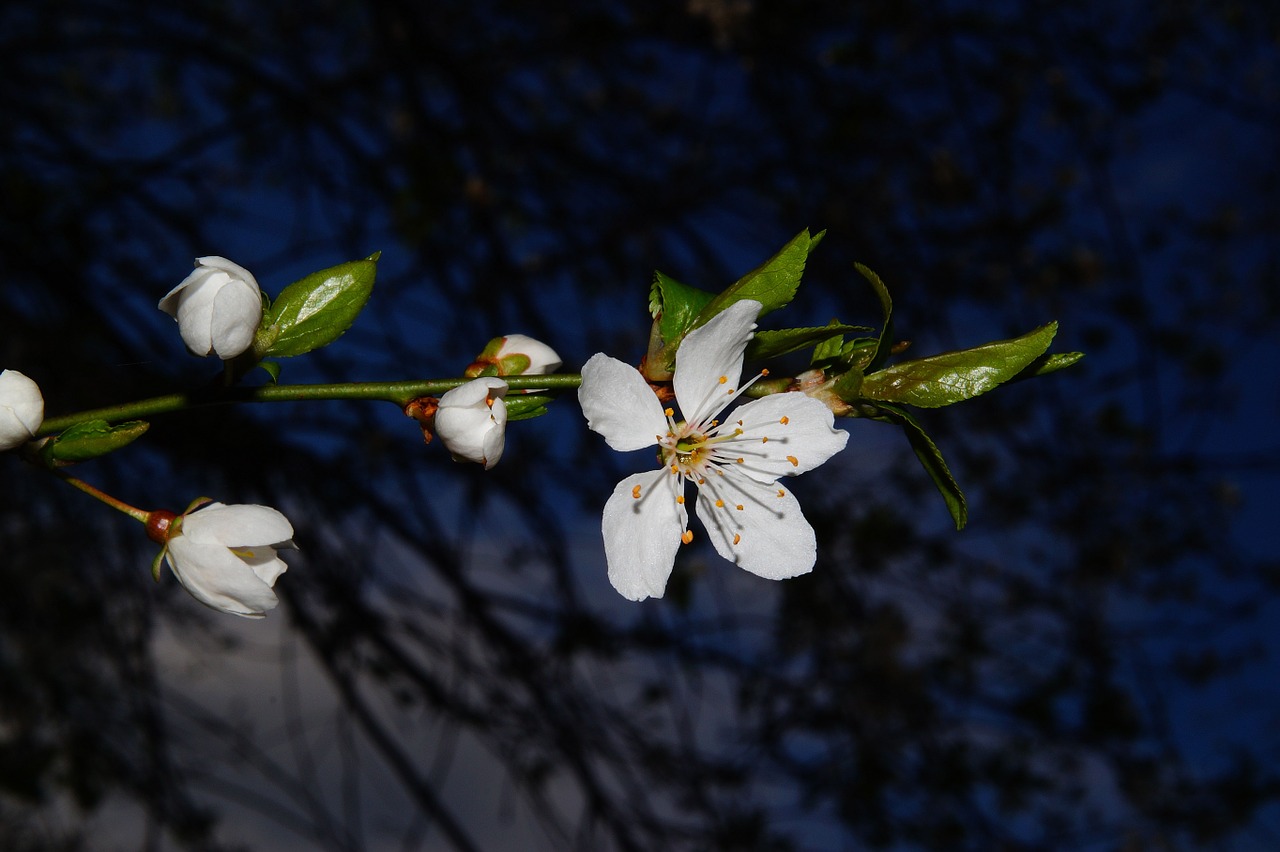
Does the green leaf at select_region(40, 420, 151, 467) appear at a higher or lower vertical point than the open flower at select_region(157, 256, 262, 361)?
lower

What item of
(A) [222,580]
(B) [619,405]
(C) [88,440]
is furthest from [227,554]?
(B) [619,405]

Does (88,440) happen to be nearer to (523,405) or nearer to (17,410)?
(17,410)

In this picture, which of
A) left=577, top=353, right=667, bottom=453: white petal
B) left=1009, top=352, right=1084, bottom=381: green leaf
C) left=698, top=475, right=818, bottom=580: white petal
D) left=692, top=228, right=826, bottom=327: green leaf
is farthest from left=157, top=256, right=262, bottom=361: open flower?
left=1009, top=352, right=1084, bottom=381: green leaf

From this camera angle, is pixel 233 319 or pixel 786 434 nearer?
pixel 233 319

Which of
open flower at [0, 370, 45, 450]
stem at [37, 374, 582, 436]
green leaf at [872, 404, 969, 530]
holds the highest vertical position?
green leaf at [872, 404, 969, 530]

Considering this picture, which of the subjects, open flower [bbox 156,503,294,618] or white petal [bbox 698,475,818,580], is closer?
open flower [bbox 156,503,294,618]

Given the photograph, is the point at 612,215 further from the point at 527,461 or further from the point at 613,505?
the point at 613,505

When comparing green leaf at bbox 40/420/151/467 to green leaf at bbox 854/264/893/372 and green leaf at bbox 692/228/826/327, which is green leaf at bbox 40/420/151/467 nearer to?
green leaf at bbox 692/228/826/327

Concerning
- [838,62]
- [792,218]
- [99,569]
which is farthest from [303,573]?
[838,62]
